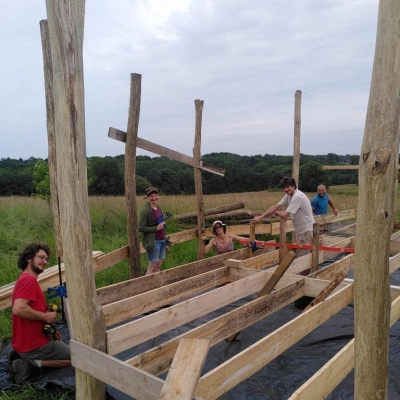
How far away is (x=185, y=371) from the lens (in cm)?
236

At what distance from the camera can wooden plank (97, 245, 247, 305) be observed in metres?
4.48

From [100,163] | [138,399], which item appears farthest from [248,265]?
[100,163]

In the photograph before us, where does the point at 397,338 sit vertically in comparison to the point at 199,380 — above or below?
below

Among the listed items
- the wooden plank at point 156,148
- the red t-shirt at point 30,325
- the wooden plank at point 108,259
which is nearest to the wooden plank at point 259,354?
the red t-shirt at point 30,325

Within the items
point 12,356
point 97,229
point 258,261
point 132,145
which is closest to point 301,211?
point 258,261

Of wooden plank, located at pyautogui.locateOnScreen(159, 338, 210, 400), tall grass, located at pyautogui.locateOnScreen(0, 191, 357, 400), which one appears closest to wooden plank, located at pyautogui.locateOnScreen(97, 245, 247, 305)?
tall grass, located at pyautogui.locateOnScreen(0, 191, 357, 400)

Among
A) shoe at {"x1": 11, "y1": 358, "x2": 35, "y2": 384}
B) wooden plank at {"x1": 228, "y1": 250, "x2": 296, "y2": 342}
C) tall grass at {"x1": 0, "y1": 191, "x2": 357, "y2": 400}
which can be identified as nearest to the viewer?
shoe at {"x1": 11, "y1": 358, "x2": 35, "y2": 384}

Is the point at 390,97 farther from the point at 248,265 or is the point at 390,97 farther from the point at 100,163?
the point at 100,163

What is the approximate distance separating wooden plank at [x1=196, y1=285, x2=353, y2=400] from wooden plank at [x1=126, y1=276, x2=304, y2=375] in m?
0.48

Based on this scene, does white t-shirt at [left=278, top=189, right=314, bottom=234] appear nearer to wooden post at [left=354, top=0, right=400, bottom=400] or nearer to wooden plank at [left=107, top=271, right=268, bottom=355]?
wooden plank at [left=107, top=271, right=268, bottom=355]

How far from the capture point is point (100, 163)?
64.2 ft

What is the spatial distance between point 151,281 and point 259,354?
6.95ft

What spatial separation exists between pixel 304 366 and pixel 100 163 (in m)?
16.9

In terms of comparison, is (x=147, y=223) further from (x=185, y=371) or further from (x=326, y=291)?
(x=185, y=371)
